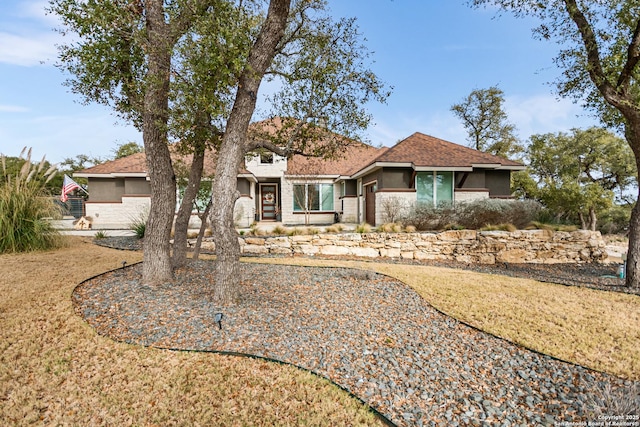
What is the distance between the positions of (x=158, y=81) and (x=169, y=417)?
148 inches

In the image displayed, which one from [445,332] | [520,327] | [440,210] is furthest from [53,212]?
[440,210]

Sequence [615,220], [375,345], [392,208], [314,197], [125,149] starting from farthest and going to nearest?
[125,149], [615,220], [314,197], [392,208], [375,345]

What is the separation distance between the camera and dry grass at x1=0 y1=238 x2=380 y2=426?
209 cm

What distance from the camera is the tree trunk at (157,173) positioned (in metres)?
4.15

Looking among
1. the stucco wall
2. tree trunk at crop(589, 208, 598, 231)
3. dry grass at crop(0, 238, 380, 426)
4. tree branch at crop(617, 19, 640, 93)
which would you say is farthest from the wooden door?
tree trunk at crop(589, 208, 598, 231)

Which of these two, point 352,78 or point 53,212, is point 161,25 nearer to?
point 352,78

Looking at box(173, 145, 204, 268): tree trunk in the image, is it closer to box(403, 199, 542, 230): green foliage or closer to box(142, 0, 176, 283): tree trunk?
box(142, 0, 176, 283): tree trunk

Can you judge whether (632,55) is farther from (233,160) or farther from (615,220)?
(615,220)

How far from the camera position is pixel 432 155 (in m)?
13.3

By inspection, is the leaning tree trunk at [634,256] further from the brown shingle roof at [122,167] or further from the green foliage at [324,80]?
the brown shingle roof at [122,167]

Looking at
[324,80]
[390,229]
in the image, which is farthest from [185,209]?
[390,229]

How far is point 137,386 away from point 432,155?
13300 mm

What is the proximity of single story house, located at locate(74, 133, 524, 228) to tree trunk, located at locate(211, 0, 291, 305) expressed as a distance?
667 centimetres

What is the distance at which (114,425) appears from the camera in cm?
199
